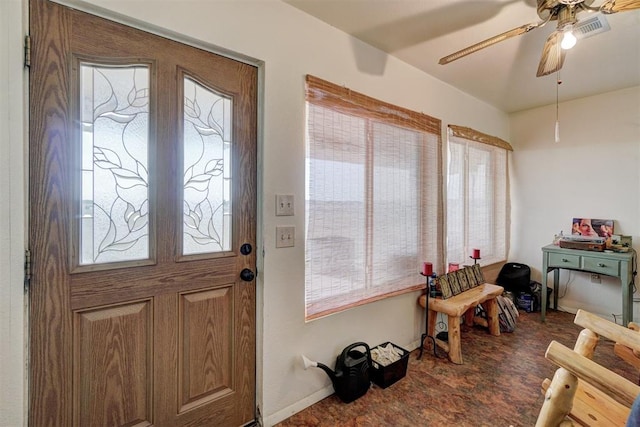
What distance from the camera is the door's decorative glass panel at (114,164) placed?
3.81 ft

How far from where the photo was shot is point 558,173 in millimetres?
3352

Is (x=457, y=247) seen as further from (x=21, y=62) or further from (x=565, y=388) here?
(x=21, y=62)

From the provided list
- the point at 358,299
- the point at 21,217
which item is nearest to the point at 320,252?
the point at 358,299

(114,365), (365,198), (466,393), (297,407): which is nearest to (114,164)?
(114,365)

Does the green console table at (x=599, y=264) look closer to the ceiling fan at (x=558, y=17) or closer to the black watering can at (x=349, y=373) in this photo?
the ceiling fan at (x=558, y=17)

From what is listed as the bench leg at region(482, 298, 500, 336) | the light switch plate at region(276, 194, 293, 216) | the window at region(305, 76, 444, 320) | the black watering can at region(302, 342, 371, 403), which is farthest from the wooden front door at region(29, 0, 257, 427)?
the bench leg at region(482, 298, 500, 336)

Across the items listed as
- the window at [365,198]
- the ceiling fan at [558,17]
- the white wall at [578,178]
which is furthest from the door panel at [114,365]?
the white wall at [578,178]

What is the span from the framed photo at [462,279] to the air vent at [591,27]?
73.1 inches

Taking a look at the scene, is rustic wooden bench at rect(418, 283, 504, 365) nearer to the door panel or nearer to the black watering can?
the black watering can

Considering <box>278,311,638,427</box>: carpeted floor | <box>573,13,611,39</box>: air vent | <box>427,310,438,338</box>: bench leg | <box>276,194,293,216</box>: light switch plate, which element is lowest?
<box>278,311,638,427</box>: carpeted floor

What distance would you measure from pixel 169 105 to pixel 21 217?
0.70 meters

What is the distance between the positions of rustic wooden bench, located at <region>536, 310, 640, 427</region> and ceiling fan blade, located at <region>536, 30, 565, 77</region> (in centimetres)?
135

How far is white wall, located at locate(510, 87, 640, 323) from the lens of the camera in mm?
2914

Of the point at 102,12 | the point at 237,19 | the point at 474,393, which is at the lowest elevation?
the point at 474,393
